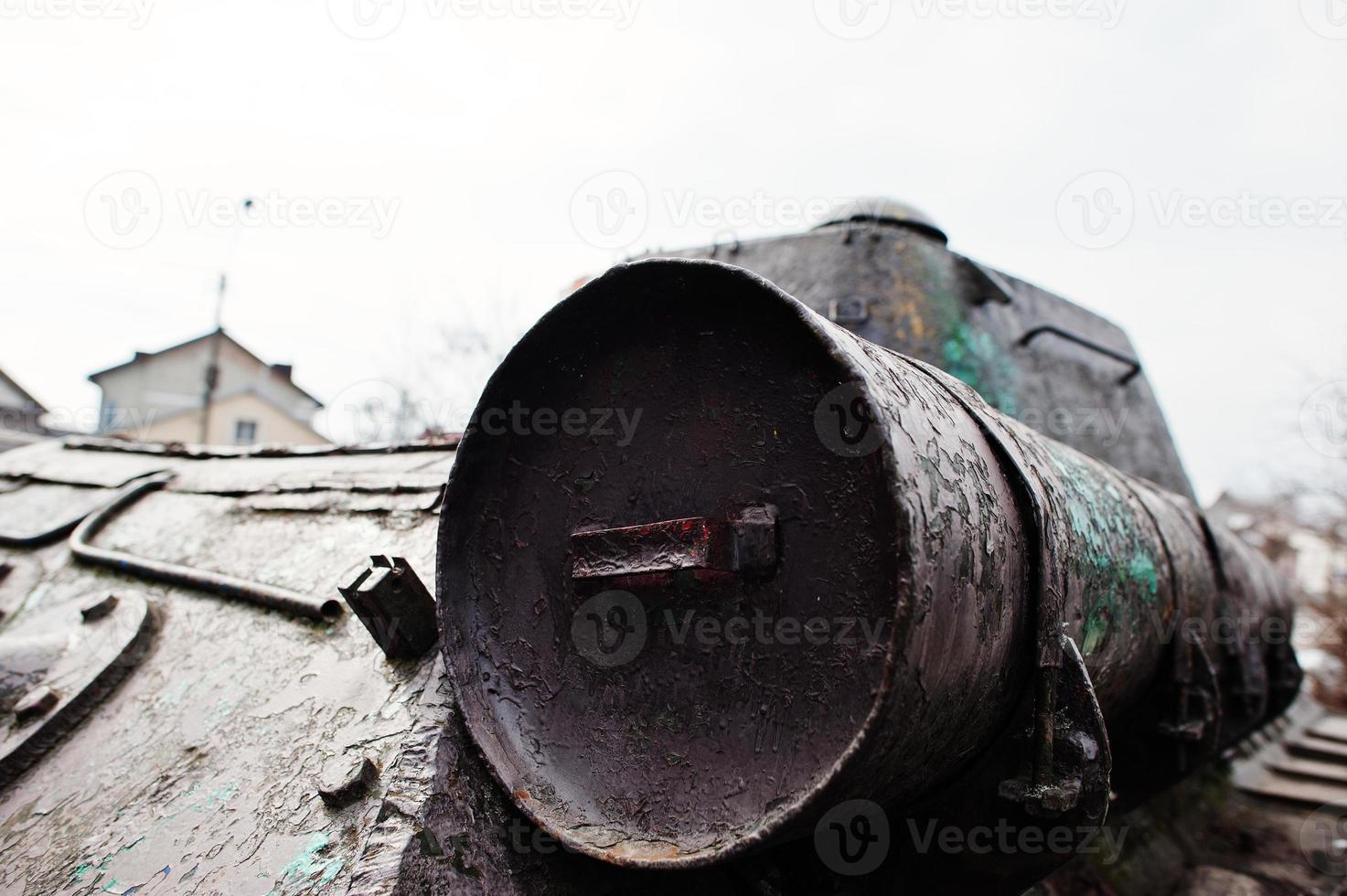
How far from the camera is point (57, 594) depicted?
263cm

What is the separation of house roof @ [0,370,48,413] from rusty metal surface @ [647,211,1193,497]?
24.1 m

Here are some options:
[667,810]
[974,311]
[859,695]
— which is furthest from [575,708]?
[974,311]

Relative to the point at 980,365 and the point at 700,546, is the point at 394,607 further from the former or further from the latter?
the point at 980,365

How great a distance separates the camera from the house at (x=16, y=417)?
6.46 m

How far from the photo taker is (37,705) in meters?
2.04

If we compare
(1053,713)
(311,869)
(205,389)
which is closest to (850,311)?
(1053,713)

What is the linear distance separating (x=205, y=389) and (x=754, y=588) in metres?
23.6

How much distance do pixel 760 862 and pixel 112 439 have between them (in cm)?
356

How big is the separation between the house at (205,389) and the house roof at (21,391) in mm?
1424

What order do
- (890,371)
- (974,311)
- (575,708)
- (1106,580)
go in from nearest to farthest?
1. (890,371)
2. (575,708)
3. (1106,580)
4. (974,311)

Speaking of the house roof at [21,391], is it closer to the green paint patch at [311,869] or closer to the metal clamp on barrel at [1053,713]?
the green paint patch at [311,869]

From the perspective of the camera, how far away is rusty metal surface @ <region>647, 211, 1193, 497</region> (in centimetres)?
356

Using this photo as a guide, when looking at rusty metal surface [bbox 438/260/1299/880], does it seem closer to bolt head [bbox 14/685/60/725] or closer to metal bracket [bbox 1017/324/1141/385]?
bolt head [bbox 14/685/60/725]

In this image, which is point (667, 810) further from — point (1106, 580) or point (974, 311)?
point (974, 311)
